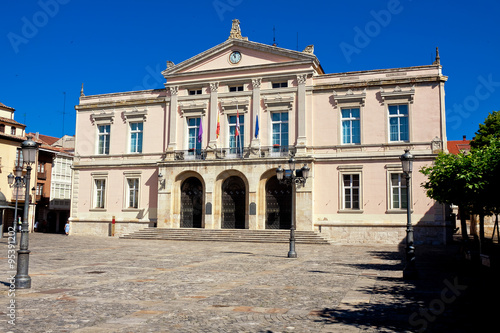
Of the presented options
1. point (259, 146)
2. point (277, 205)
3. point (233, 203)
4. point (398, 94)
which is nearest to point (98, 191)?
point (233, 203)

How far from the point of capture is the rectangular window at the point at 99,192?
128 feet

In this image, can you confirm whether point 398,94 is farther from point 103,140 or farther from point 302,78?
point 103,140

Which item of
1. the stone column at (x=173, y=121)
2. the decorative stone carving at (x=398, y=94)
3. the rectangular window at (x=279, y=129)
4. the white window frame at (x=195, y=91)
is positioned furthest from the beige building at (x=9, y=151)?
the decorative stone carving at (x=398, y=94)

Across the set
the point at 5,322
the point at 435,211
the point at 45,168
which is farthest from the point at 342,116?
the point at 45,168

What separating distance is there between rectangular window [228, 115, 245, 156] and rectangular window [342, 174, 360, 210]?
8018 mm

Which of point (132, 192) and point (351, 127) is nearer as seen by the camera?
point (351, 127)

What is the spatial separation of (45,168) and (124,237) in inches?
910

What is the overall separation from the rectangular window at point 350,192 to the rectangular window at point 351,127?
2594 mm

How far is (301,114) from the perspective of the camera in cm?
3372

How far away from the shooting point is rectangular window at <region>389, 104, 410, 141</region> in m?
32.1

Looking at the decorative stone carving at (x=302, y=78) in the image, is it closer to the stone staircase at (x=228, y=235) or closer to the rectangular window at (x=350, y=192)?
the rectangular window at (x=350, y=192)

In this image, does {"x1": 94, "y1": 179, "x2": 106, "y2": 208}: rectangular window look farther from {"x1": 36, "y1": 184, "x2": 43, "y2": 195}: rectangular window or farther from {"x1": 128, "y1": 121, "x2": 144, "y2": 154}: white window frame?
{"x1": 36, "y1": 184, "x2": 43, "y2": 195}: rectangular window

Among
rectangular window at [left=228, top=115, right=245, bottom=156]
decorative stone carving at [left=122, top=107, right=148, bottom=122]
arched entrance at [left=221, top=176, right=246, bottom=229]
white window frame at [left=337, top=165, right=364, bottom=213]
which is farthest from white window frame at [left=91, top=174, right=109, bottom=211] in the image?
white window frame at [left=337, top=165, right=364, bottom=213]

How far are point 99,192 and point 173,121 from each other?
9137mm
